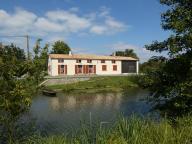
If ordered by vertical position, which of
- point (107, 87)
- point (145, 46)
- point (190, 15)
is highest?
point (190, 15)

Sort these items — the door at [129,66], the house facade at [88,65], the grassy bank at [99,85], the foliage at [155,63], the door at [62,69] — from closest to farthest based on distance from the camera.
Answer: the foliage at [155,63]
the grassy bank at [99,85]
the house facade at [88,65]
the door at [62,69]
the door at [129,66]

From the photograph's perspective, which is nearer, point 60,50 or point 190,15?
point 190,15

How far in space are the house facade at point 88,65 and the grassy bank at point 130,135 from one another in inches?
2521

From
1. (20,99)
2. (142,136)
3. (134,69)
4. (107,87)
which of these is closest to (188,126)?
(142,136)

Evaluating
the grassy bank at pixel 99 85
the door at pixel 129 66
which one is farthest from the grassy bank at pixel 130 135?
the door at pixel 129 66

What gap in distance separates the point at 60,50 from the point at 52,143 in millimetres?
95073

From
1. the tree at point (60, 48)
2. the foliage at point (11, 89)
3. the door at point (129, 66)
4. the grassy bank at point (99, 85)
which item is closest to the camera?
the foliage at point (11, 89)

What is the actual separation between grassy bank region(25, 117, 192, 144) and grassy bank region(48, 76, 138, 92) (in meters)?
52.7

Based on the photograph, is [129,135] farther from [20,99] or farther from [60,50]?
[60,50]

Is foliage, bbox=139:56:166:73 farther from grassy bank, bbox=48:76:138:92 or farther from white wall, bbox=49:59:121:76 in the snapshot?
white wall, bbox=49:59:121:76

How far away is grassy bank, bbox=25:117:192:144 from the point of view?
9180mm

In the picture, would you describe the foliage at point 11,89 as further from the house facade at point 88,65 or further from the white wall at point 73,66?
the white wall at point 73,66

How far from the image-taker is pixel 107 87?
218ft

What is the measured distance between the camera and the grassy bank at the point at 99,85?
6456cm
